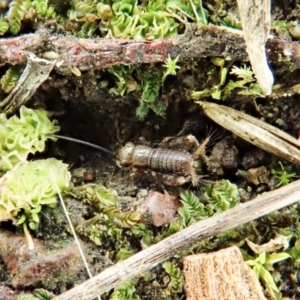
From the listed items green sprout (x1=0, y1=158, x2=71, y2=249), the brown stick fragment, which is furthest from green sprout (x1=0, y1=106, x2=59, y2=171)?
the brown stick fragment

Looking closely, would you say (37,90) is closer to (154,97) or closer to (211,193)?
(154,97)

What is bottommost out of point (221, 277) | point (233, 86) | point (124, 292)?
point (124, 292)

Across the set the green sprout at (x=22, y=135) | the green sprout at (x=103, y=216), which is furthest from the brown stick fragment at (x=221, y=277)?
the green sprout at (x=22, y=135)

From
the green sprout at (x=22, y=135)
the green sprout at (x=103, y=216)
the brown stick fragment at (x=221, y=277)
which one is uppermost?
the green sprout at (x=22, y=135)

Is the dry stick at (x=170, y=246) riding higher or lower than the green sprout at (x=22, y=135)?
lower

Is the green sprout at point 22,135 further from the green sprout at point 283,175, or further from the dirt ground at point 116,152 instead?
the green sprout at point 283,175

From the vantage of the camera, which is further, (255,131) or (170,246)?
(255,131)

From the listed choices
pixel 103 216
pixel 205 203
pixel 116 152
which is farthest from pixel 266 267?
pixel 116 152

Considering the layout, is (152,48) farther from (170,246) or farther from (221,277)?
(221,277)
